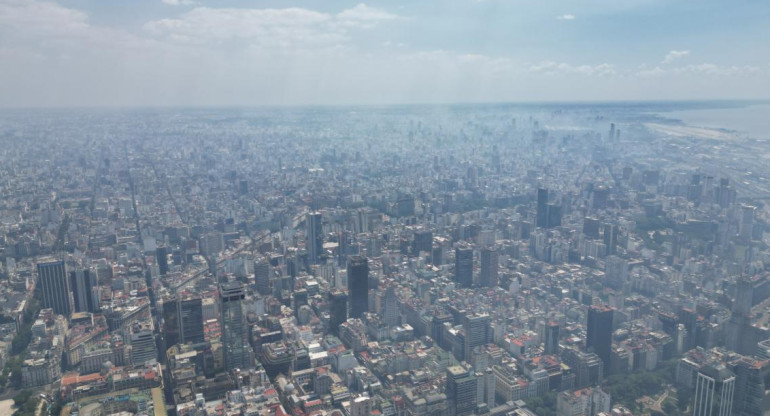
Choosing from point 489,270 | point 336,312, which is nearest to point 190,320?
point 336,312

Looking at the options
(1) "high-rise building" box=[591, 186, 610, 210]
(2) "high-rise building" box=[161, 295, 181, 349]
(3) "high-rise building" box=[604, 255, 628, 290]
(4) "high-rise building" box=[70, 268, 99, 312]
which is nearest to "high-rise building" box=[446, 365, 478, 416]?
(2) "high-rise building" box=[161, 295, 181, 349]

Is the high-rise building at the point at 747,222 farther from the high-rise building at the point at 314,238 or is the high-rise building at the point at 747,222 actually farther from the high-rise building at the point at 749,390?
the high-rise building at the point at 314,238

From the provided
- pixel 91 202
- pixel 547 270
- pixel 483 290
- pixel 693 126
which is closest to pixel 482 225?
pixel 547 270

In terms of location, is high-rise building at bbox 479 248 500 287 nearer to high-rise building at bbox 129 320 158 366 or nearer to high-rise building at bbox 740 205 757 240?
high-rise building at bbox 740 205 757 240

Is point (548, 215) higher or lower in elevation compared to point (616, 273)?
higher

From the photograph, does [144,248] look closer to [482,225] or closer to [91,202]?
[91,202]

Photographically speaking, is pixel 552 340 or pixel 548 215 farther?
pixel 548 215

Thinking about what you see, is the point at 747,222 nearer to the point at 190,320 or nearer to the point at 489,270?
the point at 489,270
